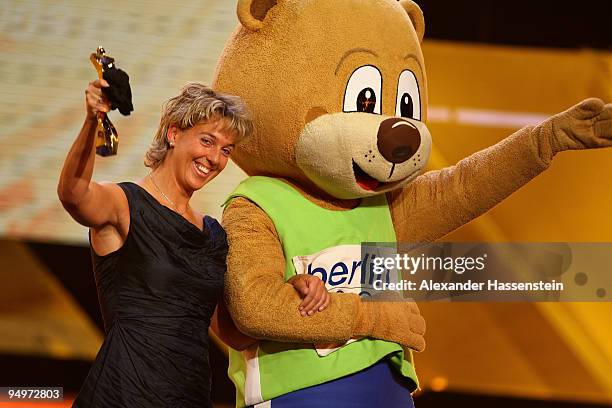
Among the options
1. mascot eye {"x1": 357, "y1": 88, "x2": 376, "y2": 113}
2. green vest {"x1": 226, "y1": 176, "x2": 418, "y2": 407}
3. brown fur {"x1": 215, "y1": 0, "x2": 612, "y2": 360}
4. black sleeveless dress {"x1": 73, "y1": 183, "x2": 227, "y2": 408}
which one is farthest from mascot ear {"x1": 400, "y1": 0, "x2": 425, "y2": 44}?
black sleeveless dress {"x1": 73, "y1": 183, "x2": 227, "y2": 408}

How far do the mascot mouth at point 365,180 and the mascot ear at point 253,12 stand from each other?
34 cm

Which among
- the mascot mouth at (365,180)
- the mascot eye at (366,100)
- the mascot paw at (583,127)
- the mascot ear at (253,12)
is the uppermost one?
the mascot ear at (253,12)

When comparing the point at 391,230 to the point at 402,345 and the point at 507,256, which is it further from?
the point at 507,256

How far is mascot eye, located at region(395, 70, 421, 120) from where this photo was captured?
177cm

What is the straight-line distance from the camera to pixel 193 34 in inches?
104

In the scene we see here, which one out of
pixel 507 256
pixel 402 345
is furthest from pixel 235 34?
pixel 507 256

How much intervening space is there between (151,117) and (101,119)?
4.15 ft

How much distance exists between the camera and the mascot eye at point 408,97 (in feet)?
5.79

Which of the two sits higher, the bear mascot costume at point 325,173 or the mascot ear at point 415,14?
the mascot ear at point 415,14

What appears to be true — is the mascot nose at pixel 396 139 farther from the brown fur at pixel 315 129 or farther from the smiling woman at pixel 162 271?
the smiling woman at pixel 162 271

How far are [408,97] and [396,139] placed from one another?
0.48ft

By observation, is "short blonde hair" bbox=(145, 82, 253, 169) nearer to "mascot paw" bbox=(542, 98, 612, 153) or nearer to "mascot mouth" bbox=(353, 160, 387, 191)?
"mascot mouth" bbox=(353, 160, 387, 191)

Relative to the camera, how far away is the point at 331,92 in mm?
1711

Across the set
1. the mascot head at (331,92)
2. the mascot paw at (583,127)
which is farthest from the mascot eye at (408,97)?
the mascot paw at (583,127)
